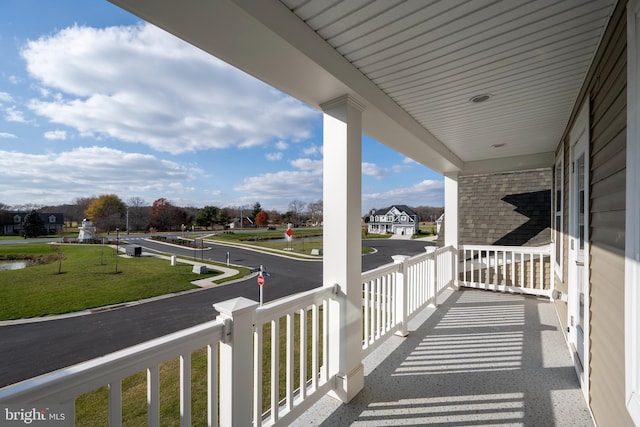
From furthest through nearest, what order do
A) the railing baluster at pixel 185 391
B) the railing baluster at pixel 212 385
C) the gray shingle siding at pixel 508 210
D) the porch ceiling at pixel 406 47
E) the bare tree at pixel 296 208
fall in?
the gray shingle siding at pixel 508 210 < the bare tree at pixel 296 208 < the porch ceiling at pixel 406 47 < the railing baluster at pixel 212 385 < the railing baluster at pixel 185 391

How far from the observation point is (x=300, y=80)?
1.92 meters

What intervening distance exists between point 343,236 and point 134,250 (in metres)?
5.92

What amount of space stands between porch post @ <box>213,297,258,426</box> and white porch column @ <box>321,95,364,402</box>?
857 millimetres

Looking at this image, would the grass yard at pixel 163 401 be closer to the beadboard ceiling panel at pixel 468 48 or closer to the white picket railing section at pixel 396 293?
the white picket railing section at pixel 396 293

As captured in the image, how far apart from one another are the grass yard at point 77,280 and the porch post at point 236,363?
4.03m

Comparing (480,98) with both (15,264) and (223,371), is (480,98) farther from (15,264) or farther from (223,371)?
(15,264)

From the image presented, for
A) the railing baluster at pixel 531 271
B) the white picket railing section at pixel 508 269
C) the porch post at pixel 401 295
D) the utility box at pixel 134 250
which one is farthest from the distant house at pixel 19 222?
the railing baluster at pixel 531 271

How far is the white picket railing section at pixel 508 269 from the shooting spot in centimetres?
475

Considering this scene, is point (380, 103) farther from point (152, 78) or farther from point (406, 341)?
point (152, 78)

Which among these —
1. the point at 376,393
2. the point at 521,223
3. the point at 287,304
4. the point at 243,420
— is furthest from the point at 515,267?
the point at 243,420

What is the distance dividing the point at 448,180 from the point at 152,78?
18.7 ft

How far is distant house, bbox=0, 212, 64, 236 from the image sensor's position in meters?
2.76

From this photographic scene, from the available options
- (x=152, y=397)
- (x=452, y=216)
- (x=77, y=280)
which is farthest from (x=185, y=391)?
(x=77, y=280)

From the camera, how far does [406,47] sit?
1.81 meters
